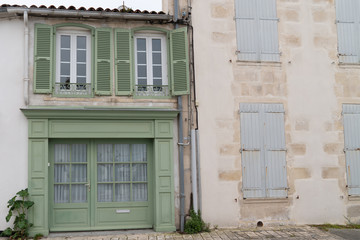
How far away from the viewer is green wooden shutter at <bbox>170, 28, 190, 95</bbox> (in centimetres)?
878

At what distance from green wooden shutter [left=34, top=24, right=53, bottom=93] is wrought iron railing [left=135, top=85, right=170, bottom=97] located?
1836 mm

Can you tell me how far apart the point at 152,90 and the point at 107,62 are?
112 centimetres

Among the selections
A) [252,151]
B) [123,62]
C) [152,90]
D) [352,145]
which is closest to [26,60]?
[123,62]

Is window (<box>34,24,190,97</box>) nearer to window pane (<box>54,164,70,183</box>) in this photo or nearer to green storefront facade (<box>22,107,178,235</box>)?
green storefront facade (<box>22,107,178,235</box>)

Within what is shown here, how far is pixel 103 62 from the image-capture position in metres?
8.73

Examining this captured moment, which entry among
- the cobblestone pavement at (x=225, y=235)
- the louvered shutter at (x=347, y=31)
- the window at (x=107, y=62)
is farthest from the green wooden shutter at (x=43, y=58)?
the louvered shutter at (x=347, y=31)

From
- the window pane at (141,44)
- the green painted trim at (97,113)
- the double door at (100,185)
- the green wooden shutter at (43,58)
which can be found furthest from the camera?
the window pane at (141,44)

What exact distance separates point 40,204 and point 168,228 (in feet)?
8.61

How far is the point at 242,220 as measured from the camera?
8.91 meters

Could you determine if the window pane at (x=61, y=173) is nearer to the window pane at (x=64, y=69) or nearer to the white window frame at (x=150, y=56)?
the window pane at (x=64, y=69)

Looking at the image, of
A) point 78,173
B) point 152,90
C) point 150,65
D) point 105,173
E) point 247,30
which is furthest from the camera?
point 247,30

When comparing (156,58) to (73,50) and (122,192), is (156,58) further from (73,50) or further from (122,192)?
(122,192)

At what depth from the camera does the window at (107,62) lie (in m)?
8.56

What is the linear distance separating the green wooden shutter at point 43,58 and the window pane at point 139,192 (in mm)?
2718
